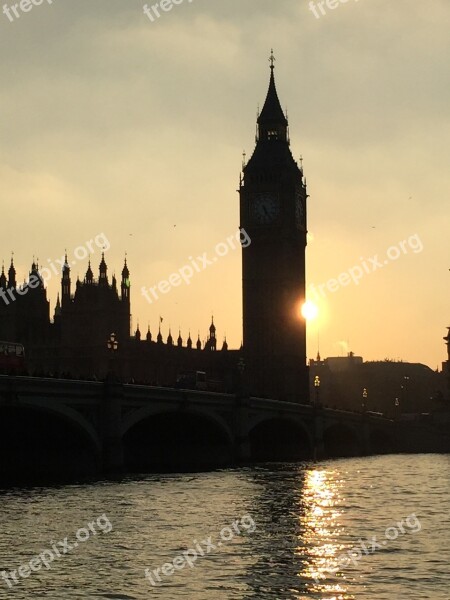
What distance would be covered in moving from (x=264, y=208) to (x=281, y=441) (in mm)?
61654

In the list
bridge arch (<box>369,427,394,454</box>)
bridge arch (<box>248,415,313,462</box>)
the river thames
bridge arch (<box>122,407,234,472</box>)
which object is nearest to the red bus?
bridge arch (<box>122,407,234,472</box>)

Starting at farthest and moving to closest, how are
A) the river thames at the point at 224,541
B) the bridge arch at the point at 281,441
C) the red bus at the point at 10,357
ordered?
the bridge arch at the point at 281,441, the red bus at the point at 10,357, the river thames at the point at 224,541

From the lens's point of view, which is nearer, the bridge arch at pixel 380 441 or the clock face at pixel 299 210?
the bridge arch at pixel 380 441

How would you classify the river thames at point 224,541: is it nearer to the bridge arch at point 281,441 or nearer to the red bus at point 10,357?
the red bus at point 10,357

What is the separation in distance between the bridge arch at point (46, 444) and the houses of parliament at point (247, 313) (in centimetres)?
6808

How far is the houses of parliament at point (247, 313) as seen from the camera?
163m

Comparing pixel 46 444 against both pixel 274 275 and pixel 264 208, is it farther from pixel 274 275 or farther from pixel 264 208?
pixel 264 208

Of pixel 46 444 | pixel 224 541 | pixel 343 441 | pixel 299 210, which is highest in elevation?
pixel 299 210

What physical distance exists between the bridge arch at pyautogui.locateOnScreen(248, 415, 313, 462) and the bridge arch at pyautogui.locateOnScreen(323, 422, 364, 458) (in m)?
10.3

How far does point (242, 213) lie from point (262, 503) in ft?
407

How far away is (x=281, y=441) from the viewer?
13075cm

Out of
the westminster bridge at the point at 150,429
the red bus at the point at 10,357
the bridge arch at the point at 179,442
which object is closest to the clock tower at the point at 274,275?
the westminster bridge at the point at 150,429

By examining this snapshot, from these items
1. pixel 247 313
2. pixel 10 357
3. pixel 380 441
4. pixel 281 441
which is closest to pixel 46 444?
pixel 10 357

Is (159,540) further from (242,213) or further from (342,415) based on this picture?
(242,213)
